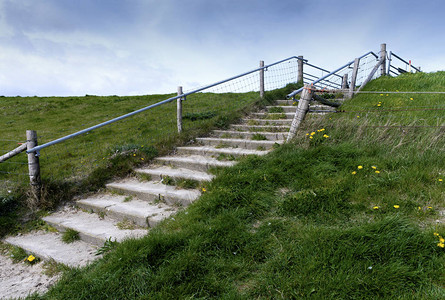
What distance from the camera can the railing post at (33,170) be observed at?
477cm

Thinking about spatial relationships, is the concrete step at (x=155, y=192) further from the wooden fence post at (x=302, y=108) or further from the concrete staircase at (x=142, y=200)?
the wooden fence post at (x=302, y=108)

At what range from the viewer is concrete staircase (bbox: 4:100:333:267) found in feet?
12.5

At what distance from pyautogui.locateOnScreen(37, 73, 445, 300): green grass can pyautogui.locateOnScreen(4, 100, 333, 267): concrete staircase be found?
0.58 m

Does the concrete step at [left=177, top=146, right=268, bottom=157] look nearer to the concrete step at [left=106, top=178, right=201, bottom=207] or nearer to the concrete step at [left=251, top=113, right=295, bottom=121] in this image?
the concrete step at [left=106, top=178, right=201, bottom=207]

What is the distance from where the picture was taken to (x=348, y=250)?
2.51 meters

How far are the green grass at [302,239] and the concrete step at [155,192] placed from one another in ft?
1.28

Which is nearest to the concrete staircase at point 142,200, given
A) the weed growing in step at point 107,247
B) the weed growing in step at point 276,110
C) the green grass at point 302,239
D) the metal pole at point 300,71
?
the weed growing in step at point 107,247

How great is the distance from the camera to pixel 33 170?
15.7ft

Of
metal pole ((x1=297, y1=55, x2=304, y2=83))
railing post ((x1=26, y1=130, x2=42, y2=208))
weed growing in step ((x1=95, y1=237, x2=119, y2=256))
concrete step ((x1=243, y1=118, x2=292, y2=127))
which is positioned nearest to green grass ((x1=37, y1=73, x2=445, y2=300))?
weed growing in step ((x1=95, y1=237, x2=119, y2=256))

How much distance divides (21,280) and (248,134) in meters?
4.75

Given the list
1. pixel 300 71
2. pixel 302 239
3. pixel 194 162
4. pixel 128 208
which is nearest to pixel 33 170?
pixel 128 208

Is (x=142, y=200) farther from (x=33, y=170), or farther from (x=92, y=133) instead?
(x=92, y=133)

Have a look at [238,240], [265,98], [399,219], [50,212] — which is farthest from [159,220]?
[265,98]

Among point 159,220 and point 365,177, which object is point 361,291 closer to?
point 365,177
